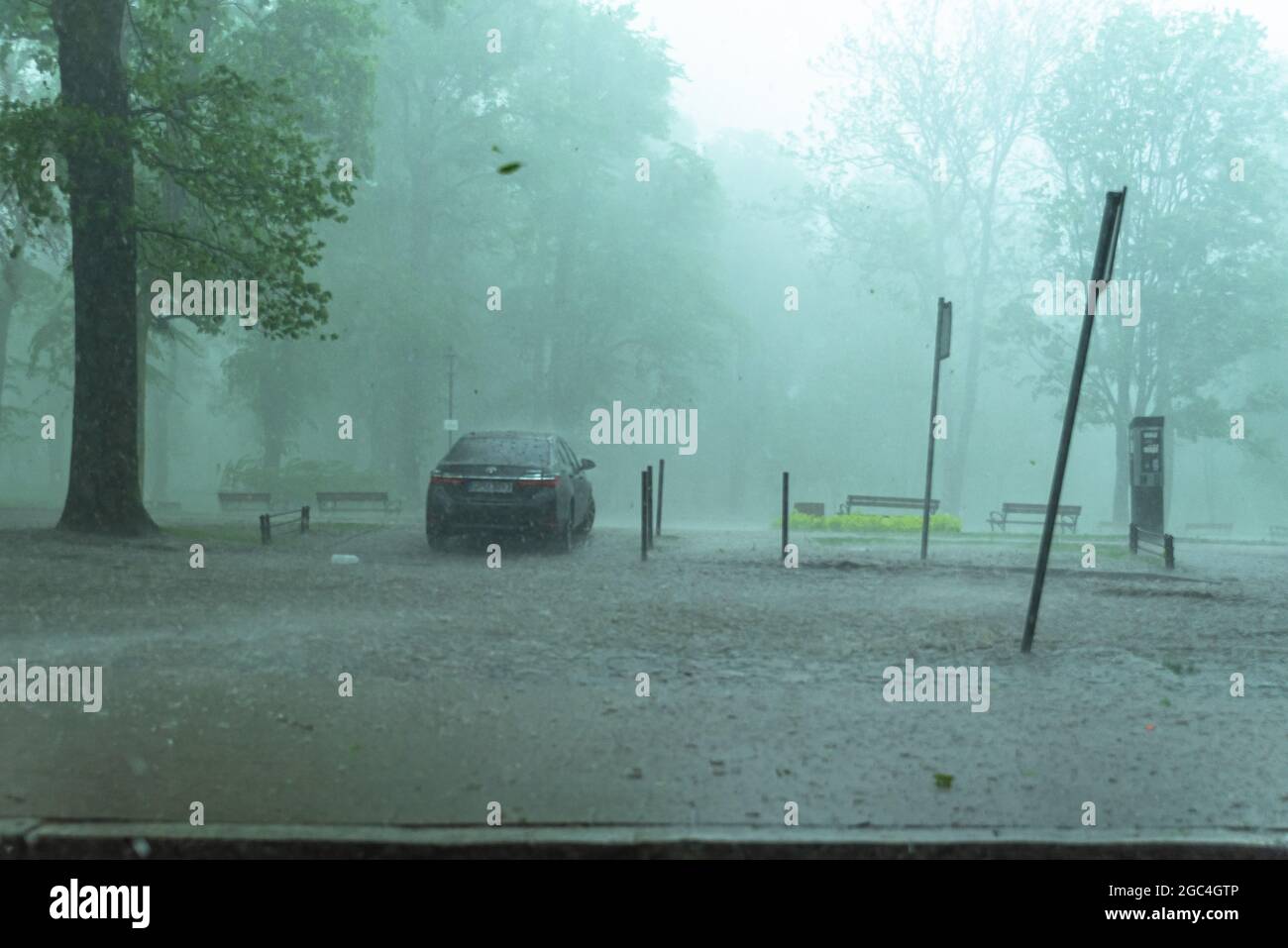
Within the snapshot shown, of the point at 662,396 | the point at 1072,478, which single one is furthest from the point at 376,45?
the point at 1072,478

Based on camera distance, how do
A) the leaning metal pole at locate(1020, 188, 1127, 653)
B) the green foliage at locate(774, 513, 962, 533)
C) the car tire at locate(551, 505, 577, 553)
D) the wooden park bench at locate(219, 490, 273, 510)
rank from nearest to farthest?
1. the leaning metal pole at locate(1020, 188, 1127, 653)
2. the car tire at locate(551, 505, 577, 553)
3. the green foliage at locate(774, 513, 962, 533)
4. the wooden park bench at locate(219, 490, 273, 510)

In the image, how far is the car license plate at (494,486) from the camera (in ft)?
53.9

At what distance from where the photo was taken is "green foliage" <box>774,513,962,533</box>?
25344 mm

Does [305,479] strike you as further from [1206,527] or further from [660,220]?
[1206,527]

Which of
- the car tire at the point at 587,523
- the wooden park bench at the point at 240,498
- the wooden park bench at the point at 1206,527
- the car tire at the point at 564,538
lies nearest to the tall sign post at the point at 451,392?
the wooden park bench at the point at 240,498

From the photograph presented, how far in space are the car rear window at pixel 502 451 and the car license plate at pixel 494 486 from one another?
342 mm

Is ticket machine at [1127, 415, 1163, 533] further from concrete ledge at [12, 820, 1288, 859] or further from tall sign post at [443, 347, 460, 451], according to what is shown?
concrete ledge at [12, 820, 1288, 859]

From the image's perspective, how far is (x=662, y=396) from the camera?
44031 millimetres

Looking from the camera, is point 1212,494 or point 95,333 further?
point 1212,494

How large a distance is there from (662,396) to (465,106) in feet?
41.3

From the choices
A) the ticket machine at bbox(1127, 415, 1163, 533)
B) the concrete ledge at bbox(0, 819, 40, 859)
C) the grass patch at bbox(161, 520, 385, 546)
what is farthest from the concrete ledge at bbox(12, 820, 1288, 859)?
the ticket machine at bbox(1127, 415, 1163, 533)

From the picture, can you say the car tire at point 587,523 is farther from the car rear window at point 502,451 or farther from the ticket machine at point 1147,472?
the ticket machine at point 1147,472

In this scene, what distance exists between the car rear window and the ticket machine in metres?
10.7
